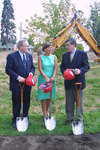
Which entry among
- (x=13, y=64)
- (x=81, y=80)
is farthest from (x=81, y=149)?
(x=13, y=64)

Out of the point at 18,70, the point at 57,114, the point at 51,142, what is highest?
the point at 18,70

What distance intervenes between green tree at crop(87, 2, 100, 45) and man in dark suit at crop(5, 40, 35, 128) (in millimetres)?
36166

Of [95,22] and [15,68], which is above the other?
[95,22]

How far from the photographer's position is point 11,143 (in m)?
3.35

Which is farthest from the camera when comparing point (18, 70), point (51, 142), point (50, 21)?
point (50, 21)

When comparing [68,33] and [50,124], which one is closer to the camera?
[50,124]

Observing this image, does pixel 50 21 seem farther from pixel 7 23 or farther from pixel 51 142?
pixel 7 23

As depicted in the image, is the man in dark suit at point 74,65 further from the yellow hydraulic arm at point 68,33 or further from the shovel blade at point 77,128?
the yellow hydraulic arm at point 68,33

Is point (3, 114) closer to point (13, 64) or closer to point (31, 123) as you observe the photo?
point (31, 123)

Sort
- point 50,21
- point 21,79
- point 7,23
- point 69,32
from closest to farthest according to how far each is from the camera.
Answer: point 21,79 → point 69,32 → point 50,21 → point 7,23

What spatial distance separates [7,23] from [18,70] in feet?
148

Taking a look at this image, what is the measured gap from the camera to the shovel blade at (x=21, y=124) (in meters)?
3.87

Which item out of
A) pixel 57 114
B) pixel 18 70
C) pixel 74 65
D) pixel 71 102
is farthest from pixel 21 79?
pixel 57 114

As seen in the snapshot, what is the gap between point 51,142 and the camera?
339 cm
